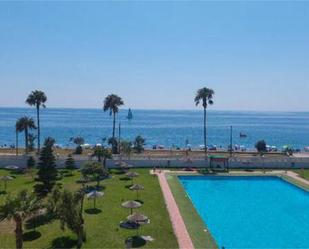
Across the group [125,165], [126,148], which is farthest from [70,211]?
[126,148]

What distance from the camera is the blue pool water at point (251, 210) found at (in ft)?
89.5

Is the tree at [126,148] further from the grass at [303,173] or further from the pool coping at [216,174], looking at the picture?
the grass at [303,173]

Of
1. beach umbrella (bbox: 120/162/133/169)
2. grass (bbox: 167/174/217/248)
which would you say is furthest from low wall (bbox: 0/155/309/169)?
grass (bbox: 167/174/217/248)

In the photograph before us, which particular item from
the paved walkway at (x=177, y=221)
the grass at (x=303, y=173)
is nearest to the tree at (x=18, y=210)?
the paved walkway at (x=177, y=221)

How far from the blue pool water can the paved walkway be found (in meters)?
2.14

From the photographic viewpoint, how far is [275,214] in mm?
33781

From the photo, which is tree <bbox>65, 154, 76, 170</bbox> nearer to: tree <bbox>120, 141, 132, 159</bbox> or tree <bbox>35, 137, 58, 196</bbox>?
tree <bbox>120, 141, 132, 159</bbox>

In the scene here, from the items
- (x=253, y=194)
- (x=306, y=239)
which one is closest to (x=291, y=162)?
(x=253, y=194)

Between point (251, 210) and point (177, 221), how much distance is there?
29.6 ft

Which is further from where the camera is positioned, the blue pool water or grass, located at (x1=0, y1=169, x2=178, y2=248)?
the blue pool water

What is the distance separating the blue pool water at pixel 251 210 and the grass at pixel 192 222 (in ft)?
2.50

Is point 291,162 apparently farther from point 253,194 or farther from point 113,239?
point 113,239

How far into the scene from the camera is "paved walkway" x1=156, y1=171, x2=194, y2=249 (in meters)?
24.7

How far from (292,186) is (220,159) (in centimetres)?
1204
